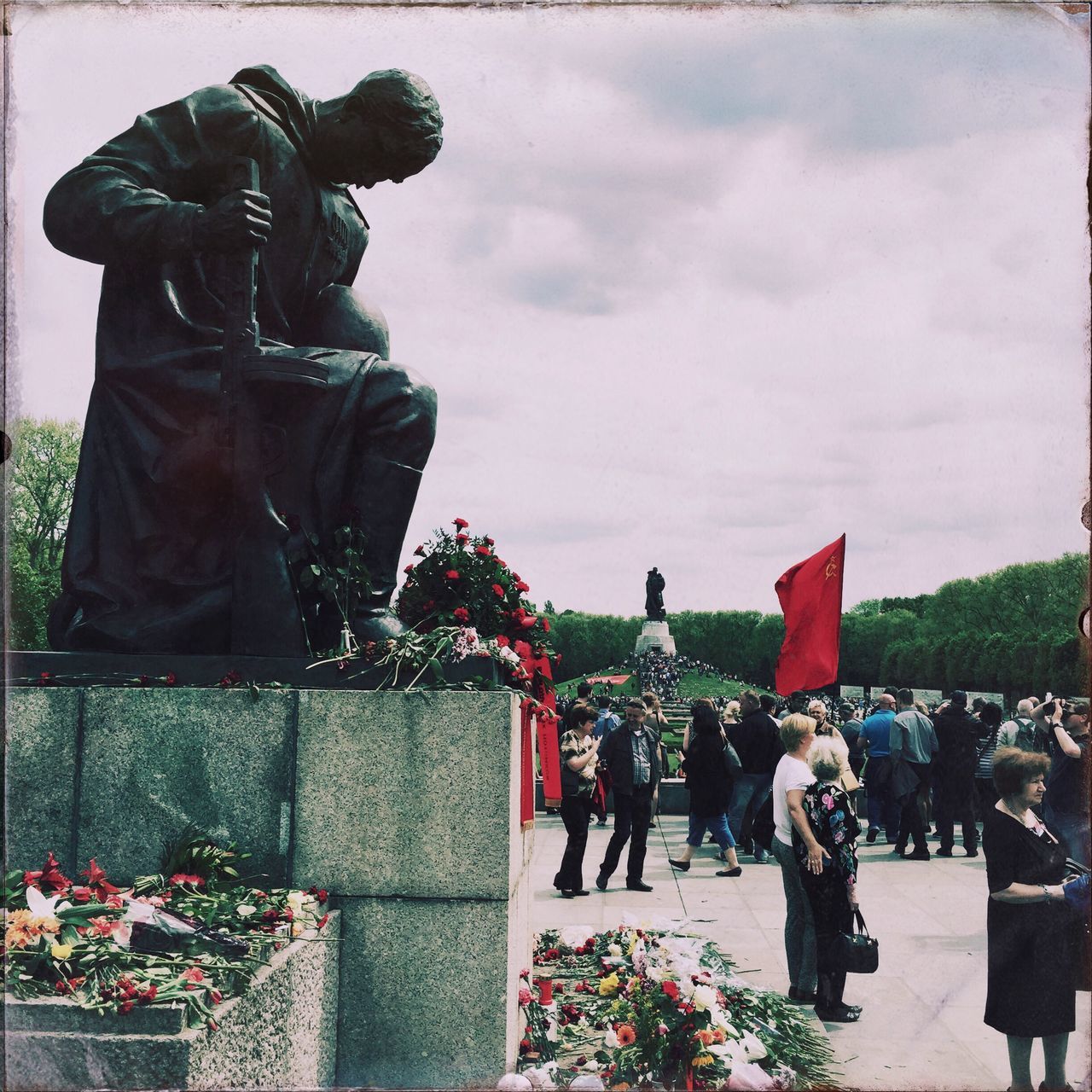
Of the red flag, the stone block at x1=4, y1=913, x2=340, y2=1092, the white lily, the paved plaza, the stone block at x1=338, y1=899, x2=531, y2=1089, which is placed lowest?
the paved plaza

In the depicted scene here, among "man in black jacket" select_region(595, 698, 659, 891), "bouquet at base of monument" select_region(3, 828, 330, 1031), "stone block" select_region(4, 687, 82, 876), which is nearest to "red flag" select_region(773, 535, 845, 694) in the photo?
"man in black jacket" select_region(595, 698, 659, 891)

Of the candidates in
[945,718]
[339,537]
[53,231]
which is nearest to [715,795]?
[945,718]

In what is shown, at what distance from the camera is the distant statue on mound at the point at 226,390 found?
3.93 m

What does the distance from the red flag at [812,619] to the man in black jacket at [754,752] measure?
4.29ft

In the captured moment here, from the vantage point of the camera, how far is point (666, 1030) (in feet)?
13.2

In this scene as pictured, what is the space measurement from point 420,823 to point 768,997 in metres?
2.26

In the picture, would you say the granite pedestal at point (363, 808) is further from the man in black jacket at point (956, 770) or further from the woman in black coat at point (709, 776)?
the man in black jacket at point (956, 770)

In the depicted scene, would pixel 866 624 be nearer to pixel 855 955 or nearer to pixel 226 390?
pixel 855 955

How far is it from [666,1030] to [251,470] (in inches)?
98.1

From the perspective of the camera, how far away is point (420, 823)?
3600 millimetres

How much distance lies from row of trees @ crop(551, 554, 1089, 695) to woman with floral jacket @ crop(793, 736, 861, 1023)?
16.6m

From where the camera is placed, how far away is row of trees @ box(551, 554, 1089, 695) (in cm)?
4028

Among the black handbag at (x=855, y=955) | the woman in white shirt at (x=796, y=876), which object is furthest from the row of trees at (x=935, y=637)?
the black handbag at (x=855, y=955)

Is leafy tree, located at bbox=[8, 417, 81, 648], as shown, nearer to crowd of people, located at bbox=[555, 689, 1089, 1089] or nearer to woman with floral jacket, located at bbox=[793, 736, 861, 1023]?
crowd of people, located at bbox=[555, 689, 1089, 1089]
